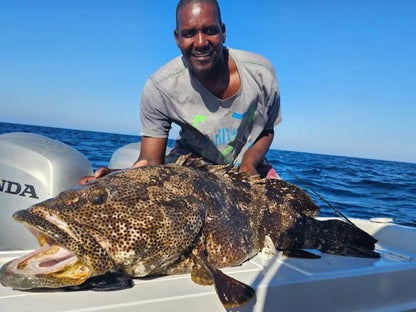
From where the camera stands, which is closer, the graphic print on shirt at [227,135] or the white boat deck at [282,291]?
the white boat deck at [282,291]

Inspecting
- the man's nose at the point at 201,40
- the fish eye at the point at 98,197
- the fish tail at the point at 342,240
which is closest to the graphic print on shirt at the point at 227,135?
the man's nose at the point at 201,40

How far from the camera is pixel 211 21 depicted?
9.95ft

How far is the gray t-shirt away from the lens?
342 centimetres

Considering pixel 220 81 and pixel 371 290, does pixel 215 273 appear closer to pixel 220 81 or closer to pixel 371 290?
pixel 371 290

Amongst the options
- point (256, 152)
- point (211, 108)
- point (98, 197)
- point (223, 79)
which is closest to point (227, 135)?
→ point (211, 108)

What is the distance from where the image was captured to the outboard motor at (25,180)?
3.18 meters

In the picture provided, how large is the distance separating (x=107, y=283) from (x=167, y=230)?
445mm

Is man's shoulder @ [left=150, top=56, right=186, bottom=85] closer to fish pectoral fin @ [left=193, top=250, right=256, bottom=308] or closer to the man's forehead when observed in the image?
the man's forehead

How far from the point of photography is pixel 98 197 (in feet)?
6.76

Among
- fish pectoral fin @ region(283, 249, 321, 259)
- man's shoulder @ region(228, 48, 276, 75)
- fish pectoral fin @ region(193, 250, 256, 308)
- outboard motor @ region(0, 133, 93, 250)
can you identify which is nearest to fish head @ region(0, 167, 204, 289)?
fish pectoral fin @ region(193, 250, 256, 308)

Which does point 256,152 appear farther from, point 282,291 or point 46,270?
point 46,270

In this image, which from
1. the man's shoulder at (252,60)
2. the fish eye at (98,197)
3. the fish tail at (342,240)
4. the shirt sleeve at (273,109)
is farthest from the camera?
the shirt sleeve at (273,109)

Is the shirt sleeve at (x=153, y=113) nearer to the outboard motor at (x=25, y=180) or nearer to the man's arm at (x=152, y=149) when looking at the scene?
the man's arm at (x=152, y=149)

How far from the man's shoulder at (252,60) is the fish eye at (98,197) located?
217 centimetres
